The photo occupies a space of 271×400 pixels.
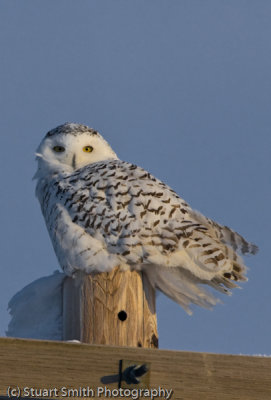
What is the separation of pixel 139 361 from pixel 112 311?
647 mm

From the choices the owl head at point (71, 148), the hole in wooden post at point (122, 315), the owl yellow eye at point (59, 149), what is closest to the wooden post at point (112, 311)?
the hole in wooden post at point (122, 315)

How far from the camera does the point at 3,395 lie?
5.82ft

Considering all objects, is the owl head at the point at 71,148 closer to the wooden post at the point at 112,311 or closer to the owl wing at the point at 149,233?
the owl wing at the point at 149,233

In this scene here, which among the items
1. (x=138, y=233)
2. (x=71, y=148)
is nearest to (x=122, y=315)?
(x=138, y=233)

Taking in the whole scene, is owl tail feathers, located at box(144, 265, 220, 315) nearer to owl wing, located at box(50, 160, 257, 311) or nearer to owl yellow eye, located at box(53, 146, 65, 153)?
owl wing, located at box(50, 160, 257, 311)

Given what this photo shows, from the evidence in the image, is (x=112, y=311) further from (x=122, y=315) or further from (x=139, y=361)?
(x=139, y=361)

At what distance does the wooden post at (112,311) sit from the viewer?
250 centimetres

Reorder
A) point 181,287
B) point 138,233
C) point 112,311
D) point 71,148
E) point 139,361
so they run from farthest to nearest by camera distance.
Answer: point 71,148, point 138,233, point 181,287, point 112,311, point 139,361

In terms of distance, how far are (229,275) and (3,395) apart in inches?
60.6

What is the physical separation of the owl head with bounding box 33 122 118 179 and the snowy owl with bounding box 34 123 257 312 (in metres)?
0.33

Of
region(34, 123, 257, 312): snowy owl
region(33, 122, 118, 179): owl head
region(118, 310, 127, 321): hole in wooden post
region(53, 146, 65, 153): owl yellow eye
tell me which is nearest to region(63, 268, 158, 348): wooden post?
region(118, 310, 127, 321): hole in wooden post

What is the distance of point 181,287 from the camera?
3.08m

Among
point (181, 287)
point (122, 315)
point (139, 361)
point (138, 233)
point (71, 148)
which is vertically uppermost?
point (71, 148)

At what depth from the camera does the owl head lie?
4.36m
